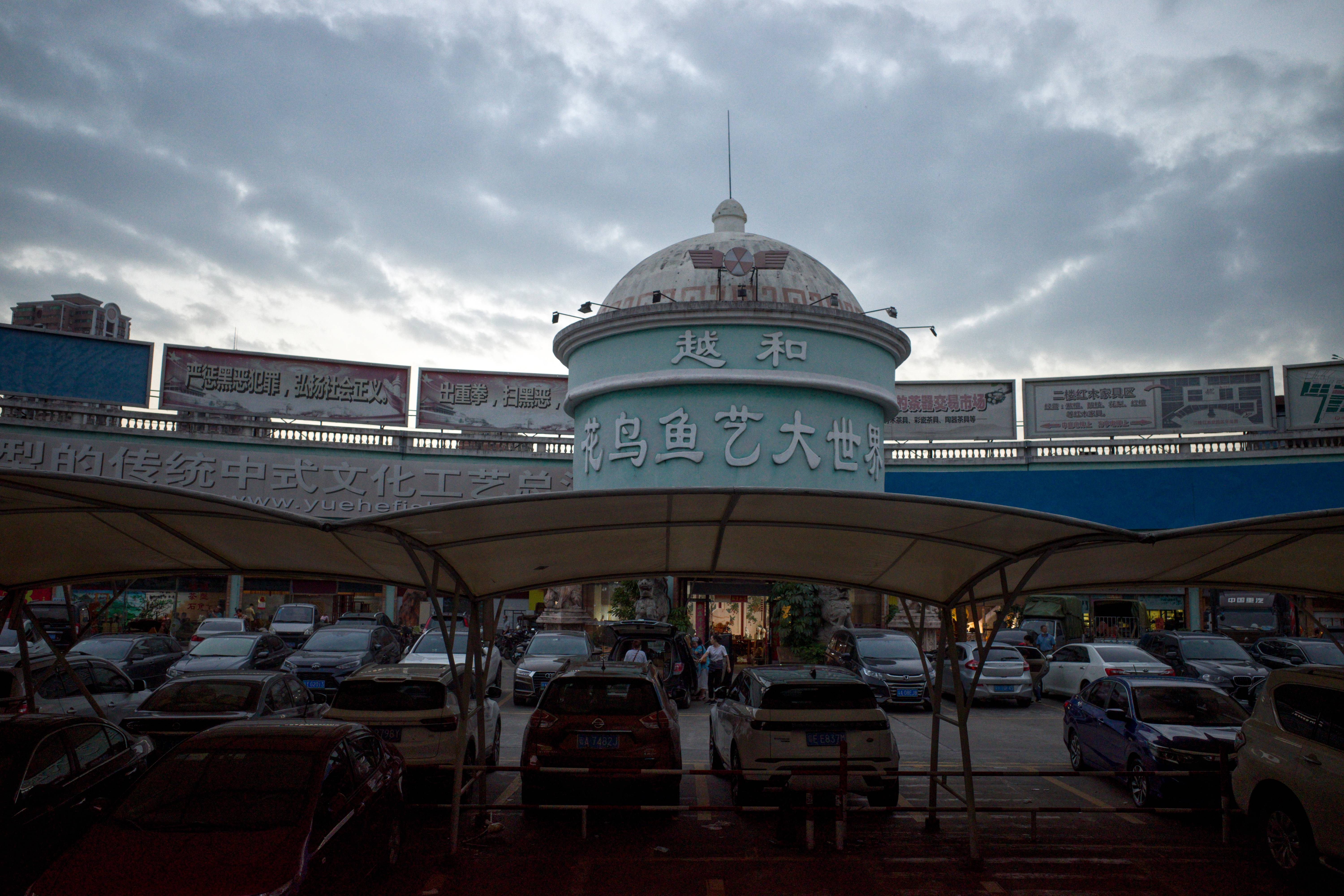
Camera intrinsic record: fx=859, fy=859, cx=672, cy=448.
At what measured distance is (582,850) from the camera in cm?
778

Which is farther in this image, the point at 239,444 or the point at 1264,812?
the point at 239,444

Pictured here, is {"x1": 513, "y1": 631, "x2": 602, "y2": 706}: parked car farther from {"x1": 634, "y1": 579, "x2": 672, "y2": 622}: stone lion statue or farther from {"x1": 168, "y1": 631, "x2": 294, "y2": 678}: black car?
{"x1": 634, "y1": 579, "x2": 672, "y2": 622}: stone lion statue

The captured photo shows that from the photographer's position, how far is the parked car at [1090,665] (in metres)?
16.2

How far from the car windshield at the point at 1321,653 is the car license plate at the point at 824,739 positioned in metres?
16.2

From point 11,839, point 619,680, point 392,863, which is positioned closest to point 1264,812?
point 619,680

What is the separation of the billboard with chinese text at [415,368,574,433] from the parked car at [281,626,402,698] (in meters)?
14.3

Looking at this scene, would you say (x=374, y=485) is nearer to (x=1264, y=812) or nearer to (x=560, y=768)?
(x=560, y=768)

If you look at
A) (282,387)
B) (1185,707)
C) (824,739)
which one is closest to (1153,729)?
(1185,707)

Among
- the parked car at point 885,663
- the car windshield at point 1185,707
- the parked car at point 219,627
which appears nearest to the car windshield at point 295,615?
the parked car at point 219,627

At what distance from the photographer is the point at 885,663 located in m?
17.8

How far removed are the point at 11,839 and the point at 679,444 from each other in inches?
698

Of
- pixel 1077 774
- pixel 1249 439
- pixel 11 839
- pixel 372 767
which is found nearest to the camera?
pixel 11 839

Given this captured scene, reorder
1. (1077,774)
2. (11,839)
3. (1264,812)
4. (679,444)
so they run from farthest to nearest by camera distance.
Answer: (679,444)
(1077,774)
(1264,812)
(11,839)

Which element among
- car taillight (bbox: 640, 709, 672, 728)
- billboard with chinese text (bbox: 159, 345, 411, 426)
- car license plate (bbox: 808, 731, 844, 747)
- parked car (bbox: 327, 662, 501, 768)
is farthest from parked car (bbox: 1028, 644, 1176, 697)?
billboard with chinese text (bbox: 159, 345, 411, 426)
